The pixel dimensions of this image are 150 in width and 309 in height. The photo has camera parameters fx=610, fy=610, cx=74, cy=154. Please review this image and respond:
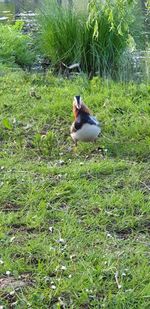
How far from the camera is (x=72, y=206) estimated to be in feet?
12.9

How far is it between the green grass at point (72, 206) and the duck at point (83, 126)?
14 centimetres

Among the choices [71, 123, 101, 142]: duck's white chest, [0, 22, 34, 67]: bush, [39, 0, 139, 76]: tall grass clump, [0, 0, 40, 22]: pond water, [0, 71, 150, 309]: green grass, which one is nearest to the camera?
[0, 71, 150, 309]: green grass

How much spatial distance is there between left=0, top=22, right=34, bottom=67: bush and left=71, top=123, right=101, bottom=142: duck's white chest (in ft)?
13.4

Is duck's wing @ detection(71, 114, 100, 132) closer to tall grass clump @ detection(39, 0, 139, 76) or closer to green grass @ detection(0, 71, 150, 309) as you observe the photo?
green grass @ detection(0, 71, 150, 309)

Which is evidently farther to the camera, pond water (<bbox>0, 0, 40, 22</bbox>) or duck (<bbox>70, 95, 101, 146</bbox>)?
pond water (<bbox>0, 0, 40, 22</bbox>)

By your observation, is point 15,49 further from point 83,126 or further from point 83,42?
point 83,126

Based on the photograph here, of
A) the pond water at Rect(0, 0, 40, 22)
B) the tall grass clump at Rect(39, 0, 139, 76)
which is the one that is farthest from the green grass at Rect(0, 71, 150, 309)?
the pond water at Rect(0, 0, 40, 22)

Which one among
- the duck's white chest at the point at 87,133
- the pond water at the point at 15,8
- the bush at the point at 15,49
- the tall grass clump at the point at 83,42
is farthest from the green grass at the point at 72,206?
the pond water at the point at 15,8

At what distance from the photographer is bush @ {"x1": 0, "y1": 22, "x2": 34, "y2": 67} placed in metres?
8.92

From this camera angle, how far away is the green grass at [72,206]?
3.03 metres

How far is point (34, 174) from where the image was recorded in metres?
4.47

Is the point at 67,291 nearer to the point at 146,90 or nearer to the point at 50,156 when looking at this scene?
the point at 50,156

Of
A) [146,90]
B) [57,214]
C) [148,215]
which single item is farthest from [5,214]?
[146,90]

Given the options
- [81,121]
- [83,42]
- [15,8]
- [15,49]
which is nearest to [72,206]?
[81,121]
